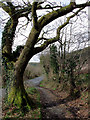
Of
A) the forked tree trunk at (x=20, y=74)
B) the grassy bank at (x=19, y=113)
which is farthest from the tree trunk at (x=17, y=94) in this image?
the grassy bank at (x=19, y=113)

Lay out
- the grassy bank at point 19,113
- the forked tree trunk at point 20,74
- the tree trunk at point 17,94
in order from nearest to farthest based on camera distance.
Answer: the grassy bank at point 19,113 → the tree trunk at point 17,94 → the forked tree trunk at point 20,74

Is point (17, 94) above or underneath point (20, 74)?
underneath

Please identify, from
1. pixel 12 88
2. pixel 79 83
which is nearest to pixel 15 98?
pixel 12 88

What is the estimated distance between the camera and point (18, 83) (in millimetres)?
5891

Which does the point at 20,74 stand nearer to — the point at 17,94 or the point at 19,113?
the point at 17,94

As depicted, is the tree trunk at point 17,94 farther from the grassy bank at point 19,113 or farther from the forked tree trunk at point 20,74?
the grassy bank at point 19,113

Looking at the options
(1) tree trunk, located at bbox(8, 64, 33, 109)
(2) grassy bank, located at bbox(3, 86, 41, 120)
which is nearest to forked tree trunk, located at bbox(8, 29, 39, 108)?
(1) tree trunk, located at bbox(8, 64, 33, 109)

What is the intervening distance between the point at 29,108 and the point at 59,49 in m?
8.51

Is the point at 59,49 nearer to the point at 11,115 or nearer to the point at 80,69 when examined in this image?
the point at 80,69

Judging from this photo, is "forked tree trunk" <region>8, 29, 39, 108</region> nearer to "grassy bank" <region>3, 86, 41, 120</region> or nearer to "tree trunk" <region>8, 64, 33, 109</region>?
"tree trunk" <region>8, 64, 33, 109</region>

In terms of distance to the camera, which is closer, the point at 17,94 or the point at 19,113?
the point at 19,113

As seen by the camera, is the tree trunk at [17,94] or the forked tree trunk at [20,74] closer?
the tree trunk at [17,94]

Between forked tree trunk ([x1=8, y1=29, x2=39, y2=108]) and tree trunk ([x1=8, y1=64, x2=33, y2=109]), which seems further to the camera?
forked tree trunk ([x1=8, y1=29, x2=39, y2=108])

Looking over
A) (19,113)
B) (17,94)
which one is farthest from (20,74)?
(19,113)
